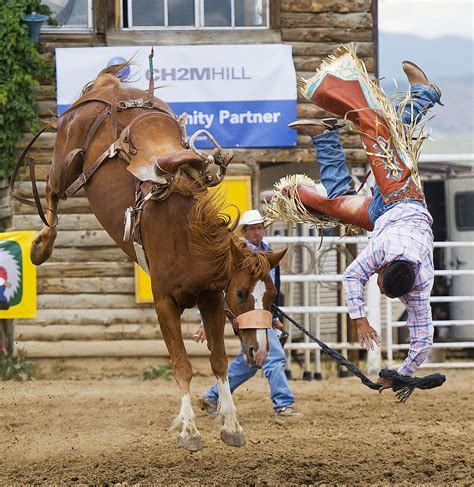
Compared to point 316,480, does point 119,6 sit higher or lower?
higher

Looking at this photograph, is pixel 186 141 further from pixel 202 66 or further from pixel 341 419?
pixel 202 66

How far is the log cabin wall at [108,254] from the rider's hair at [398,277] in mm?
5595

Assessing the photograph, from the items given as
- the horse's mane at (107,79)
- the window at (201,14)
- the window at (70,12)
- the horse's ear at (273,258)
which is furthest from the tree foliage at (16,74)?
the horse's ear at (273,258)

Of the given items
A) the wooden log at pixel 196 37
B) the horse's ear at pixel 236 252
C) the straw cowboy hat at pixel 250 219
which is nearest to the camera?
the horse's ear at pixel 236 252

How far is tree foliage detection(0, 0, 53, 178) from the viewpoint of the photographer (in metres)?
10.7

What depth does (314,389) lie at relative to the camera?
33.8 feet

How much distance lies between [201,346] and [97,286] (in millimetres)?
1374

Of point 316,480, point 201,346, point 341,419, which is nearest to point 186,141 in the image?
point 316,480

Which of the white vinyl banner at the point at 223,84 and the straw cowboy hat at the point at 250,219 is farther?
the white vinyl banner at the point at 223,84

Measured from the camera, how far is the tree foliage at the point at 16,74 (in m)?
10.7

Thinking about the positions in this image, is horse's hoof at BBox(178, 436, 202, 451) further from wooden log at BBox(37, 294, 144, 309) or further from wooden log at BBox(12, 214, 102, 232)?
wooden log at BBox(12, 214, 102, 232)

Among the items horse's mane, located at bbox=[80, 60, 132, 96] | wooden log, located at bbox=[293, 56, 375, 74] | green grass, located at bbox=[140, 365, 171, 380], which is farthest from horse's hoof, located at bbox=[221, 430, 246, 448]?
wooden log, located at bbox=[293, 56, 375, 74]

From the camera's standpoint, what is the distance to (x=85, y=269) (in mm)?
11250

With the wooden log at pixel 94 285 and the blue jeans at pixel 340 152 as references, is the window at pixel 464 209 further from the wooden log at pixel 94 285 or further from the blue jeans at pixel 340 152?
the blue jeans at pixel 340 152
